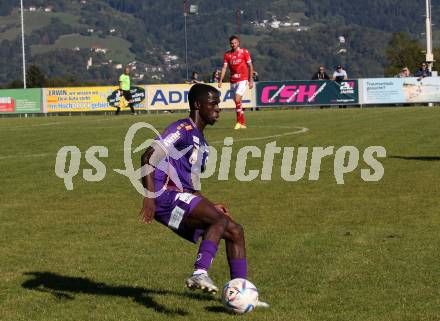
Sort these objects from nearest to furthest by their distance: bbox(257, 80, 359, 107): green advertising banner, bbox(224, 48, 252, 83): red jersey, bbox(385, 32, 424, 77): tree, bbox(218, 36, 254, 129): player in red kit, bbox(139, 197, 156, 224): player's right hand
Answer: bbox(139, 197, 156, 224): player's right hand < bbox(218, 36, 254, 129): player in red kit < bbox(224, 48, 252, 83): red jersey < bbox(257, 80, 359, 107): green advertising banner < bbox(385, 32, 424, 77): tree

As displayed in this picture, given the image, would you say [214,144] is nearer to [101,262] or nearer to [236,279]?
[101,262]

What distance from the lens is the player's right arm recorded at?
768cm

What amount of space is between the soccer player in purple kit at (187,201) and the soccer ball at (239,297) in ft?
0.63

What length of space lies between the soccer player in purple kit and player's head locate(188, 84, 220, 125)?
0.04ft

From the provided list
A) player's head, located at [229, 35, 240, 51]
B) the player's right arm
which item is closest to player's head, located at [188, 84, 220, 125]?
the player's right arm

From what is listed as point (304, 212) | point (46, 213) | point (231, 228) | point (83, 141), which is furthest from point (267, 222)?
point (83, 141)

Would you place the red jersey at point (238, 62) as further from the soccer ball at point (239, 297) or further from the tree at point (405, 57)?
the tree at point (405, 57)

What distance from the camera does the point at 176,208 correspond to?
306 inches

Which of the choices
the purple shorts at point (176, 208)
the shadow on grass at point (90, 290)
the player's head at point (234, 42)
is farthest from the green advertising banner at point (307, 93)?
the purple shorts at point (176, 208)

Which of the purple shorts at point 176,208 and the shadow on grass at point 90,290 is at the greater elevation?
the purple shorts at point 176,208

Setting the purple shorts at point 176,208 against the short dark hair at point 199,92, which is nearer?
the purple shorts at point 176,208

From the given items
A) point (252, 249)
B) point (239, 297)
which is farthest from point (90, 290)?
point (252, 249)

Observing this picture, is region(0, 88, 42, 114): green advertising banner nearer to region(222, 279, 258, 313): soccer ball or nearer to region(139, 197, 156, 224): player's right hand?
region(139, 197, 156, 224): player's right hand

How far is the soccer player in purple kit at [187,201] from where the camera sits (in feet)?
25.3
